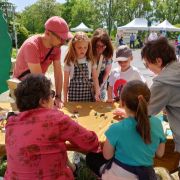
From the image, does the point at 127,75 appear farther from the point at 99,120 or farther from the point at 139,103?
the point at 139,103

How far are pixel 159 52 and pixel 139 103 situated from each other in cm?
55

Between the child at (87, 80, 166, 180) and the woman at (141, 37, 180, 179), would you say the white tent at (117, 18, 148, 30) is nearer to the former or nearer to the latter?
the woman at (141, 37, 180, 179)

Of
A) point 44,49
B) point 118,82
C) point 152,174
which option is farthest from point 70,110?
point 152,174

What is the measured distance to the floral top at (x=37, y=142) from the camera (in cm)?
201

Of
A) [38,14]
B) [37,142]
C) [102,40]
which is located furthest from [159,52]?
[38,14]

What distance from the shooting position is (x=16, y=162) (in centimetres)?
205

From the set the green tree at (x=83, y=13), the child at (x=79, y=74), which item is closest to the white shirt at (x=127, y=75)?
the child at (x=79, y=74)

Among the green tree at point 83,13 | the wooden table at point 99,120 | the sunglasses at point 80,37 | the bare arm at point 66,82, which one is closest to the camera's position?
the wooden table at point 99,120

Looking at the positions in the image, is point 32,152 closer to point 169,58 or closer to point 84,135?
point 84,135

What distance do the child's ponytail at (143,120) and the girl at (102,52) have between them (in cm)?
211

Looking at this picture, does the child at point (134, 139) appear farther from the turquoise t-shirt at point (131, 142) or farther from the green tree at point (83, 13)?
the green tree at point (83, 13)

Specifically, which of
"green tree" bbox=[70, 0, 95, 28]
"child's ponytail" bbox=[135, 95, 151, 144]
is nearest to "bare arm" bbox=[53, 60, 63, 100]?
"child's ponytail" bbox=[135, 95, 151, 144]

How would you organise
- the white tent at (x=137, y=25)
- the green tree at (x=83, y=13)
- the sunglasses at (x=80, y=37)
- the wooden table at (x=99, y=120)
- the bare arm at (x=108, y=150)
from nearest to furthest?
the bare arm at (x=108, y=150)
the wooden table at (x=99, y=120)
the sunglasses at (x=80, y=37)
the white tent at (x=137, y=25)
the green tree at (x=83, y=13)

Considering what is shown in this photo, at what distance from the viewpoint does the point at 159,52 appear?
243 centimetres
